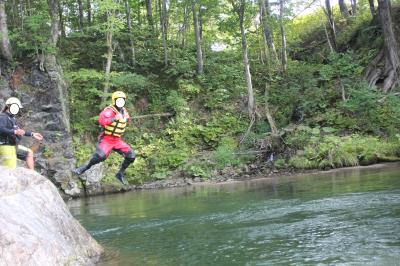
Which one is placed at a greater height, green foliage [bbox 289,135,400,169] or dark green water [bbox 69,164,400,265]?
green foliage [bbox 289,135,400,169]

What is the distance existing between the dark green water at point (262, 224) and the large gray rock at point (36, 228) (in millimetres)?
684

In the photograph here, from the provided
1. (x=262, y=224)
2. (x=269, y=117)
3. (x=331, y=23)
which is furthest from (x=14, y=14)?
(x=262, y=224)

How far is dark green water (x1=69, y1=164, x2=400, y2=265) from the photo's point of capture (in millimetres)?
6883

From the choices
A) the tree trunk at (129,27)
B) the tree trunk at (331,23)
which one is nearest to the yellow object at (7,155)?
the tree trunk at (129,27)

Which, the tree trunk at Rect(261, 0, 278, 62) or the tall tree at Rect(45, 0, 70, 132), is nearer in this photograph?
the tall tree at Rect(45, 0, 70, 132)

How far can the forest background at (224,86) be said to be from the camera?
19.8m

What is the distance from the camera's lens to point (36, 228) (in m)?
6.06

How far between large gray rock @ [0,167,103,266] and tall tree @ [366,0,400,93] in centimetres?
1766

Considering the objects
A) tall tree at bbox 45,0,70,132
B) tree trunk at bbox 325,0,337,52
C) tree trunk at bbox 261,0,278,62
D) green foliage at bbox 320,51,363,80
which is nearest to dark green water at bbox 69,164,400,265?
tall tree at bbox 45,0,70,132

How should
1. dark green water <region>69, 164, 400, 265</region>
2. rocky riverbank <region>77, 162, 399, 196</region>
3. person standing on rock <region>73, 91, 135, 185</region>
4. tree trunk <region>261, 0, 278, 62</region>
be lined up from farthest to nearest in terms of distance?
tree trunk <region>261, 0, 278, 62</region>
rocky riverbank <region>77, 162, 399, 196</region>
person standing on rock <region>73, 91, 135, 185</region>
dark green water <region>69, 164, 400, 265</region>

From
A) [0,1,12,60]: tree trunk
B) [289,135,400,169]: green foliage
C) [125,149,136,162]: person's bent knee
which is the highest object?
[0,1,12,60]: tree trunk

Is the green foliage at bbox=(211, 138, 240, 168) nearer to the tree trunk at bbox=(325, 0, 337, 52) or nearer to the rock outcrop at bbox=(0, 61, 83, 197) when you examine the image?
the rock outcrop at bbox=(0, 61, 83, 197)

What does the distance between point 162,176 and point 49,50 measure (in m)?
7.69

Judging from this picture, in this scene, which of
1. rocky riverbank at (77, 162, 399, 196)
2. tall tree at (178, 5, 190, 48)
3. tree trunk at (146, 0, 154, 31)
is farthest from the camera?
tree trunk at (146, 0, 154, 31)
